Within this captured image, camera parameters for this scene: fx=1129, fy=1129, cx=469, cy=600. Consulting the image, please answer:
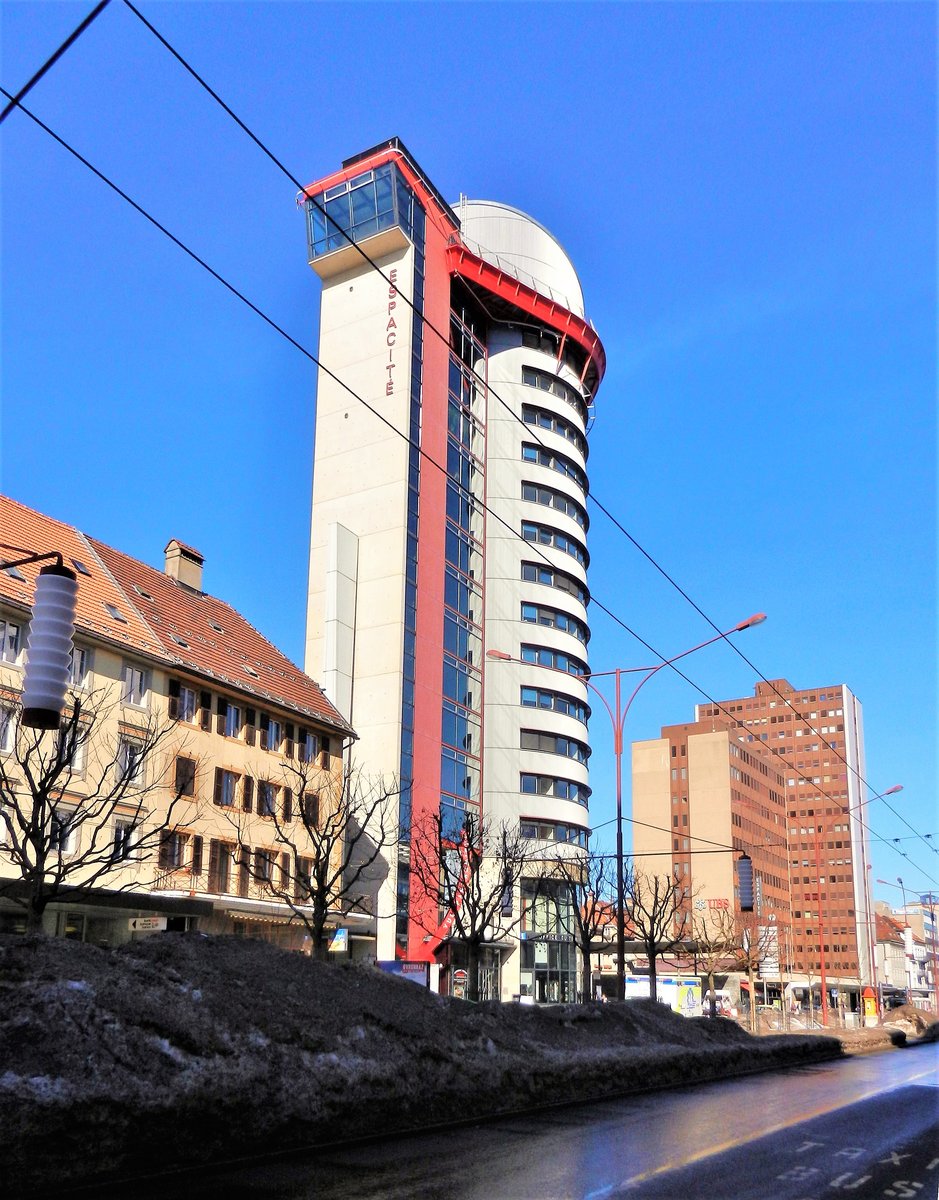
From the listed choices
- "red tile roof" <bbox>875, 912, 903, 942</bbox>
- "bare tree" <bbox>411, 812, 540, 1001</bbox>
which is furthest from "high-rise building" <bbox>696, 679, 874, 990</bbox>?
"bare tree" <bbox>411, 812, 540, 1001</bbox>

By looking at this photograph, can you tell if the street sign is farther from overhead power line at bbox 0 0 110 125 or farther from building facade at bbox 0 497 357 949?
overhead power line at bbox 0 0 110 125

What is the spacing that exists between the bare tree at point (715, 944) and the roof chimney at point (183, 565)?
29.9m

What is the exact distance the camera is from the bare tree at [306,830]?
41000mm

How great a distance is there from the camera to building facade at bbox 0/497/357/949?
33.2m

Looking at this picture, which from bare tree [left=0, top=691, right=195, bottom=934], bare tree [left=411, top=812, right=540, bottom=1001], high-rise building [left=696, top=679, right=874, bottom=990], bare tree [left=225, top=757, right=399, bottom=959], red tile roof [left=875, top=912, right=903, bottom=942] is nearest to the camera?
bare tree [left=0, top=691, right=195, bottom=934]

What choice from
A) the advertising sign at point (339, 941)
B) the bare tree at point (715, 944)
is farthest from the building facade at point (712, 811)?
the advertising sign at point (339, 941)

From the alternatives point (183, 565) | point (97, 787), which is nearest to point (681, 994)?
point (183, 565)

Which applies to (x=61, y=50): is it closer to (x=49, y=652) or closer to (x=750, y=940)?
(x=49, y=652)

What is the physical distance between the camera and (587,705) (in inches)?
2734

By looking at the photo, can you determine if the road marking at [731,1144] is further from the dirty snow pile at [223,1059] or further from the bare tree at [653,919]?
the bare tree at [653,919]

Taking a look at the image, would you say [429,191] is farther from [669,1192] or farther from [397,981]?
[669,1192]

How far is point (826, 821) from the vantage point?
175 metres

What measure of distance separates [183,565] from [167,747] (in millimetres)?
13014

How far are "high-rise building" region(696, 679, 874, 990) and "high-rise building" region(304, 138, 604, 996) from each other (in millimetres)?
87097
